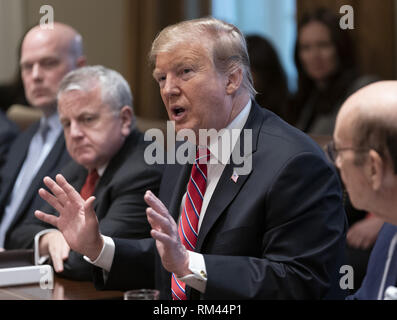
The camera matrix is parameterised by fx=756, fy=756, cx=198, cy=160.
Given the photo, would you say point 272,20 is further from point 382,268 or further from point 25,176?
point 382,268

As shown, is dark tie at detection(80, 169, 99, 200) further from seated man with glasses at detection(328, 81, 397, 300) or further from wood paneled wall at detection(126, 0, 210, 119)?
wood paneled wall at detection(126, 0, 210, 119)

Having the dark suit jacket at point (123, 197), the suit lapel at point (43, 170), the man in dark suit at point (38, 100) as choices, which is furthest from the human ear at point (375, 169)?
the man in dark suit at point (38, 100)

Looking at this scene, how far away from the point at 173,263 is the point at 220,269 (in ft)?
0.53

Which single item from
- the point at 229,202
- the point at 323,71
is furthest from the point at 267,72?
the point at 229,202

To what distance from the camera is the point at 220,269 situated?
7.23 feet

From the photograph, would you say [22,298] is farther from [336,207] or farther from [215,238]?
[336,207]

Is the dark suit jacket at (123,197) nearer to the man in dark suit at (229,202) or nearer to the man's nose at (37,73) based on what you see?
the man in dark suit at (229,202)

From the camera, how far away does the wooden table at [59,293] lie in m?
2.64

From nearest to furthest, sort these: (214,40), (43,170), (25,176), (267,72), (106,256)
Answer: (214,40) → (106,256) → (43,170) → (25,176) → (267,72)

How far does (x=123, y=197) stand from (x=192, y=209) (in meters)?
0.71

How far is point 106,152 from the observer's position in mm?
3301

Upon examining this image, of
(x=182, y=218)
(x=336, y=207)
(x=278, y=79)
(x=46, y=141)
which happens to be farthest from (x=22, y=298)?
(x=278, y=79)

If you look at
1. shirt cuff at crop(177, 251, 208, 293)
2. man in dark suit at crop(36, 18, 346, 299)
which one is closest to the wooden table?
man in dark suit at crop(36, 18, 346, 299)

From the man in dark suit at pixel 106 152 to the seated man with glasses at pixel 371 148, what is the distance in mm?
1363
